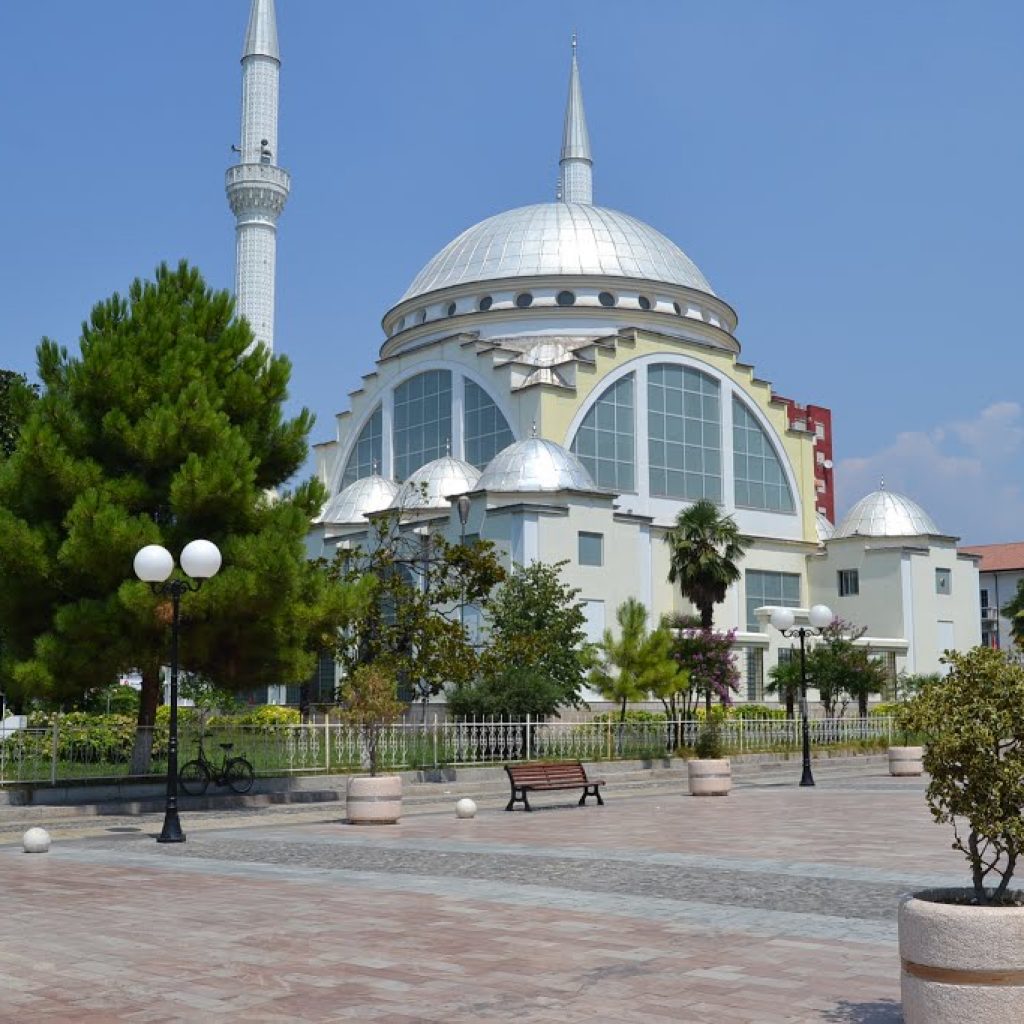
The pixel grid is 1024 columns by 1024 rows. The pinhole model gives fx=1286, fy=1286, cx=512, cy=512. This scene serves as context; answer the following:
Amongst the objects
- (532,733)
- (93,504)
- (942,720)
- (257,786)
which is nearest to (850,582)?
(532,733)

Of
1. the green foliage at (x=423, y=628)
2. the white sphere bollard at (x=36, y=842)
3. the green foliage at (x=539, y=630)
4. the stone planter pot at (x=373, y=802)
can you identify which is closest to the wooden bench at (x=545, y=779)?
the stone planter pot at (x=373, y=802)

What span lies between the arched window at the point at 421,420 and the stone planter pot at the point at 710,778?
3265 cm

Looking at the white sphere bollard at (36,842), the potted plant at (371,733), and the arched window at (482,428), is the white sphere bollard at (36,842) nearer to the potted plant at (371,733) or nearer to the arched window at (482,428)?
the potted plant at (371,733)

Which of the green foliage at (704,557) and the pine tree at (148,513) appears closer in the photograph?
the pine tree at (148,513)

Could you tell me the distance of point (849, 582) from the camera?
57156mm

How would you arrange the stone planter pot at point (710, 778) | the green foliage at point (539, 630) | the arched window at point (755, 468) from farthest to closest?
Answer: the arched window at point (755, 468) → the green foliage at point (539, 630) → the stone planter pot at point (710, 778)

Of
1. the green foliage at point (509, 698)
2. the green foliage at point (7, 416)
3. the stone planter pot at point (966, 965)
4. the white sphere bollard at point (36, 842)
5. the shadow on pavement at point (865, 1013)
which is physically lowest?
the white sphere bollard at point (36, 842)

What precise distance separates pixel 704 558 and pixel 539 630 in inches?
305

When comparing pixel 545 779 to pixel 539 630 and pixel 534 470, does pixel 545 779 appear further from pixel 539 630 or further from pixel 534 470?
pixel 534 470

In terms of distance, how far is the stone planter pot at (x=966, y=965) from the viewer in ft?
18.5

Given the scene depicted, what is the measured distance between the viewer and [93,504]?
67.9ft

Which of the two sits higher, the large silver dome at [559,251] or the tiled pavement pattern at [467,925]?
the large silver dome at [559,251]

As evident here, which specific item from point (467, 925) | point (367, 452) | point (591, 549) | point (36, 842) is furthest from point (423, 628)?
point (367, 452)

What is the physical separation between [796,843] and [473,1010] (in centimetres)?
935
